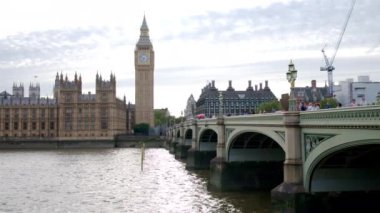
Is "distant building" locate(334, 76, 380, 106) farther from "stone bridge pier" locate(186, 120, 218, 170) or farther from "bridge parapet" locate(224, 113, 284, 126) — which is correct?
"bridge parapet" locate(224, 113, 284, 126)

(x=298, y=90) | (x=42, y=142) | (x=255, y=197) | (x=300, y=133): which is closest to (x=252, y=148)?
(x=255, y=197)

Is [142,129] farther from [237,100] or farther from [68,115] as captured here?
[237,100]

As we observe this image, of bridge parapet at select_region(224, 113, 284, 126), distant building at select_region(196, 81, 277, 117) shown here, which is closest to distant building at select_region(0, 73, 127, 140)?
distant building at select_region(196, 81, 277, 117)

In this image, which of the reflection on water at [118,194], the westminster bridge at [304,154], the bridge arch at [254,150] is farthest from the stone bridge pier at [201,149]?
the westminster bridge at [304,154]

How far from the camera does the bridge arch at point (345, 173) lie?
21141mm

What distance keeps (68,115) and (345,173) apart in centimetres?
11004

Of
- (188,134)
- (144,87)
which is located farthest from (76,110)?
(188,134)

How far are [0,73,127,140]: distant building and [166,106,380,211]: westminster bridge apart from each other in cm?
9177

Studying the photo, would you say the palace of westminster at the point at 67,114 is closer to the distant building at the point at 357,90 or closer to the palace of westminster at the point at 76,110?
the palace of westminster at the point at 76,110

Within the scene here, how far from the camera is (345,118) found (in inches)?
666

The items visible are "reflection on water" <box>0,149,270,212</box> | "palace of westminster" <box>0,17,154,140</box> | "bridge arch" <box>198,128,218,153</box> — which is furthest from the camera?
"palace of westminster" <box>0,17,154,140</box>

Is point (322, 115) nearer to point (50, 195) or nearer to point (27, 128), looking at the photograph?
point (50, 195)

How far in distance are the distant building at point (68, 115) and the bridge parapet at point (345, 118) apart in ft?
348

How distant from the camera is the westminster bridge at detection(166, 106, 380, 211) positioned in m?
16.9
